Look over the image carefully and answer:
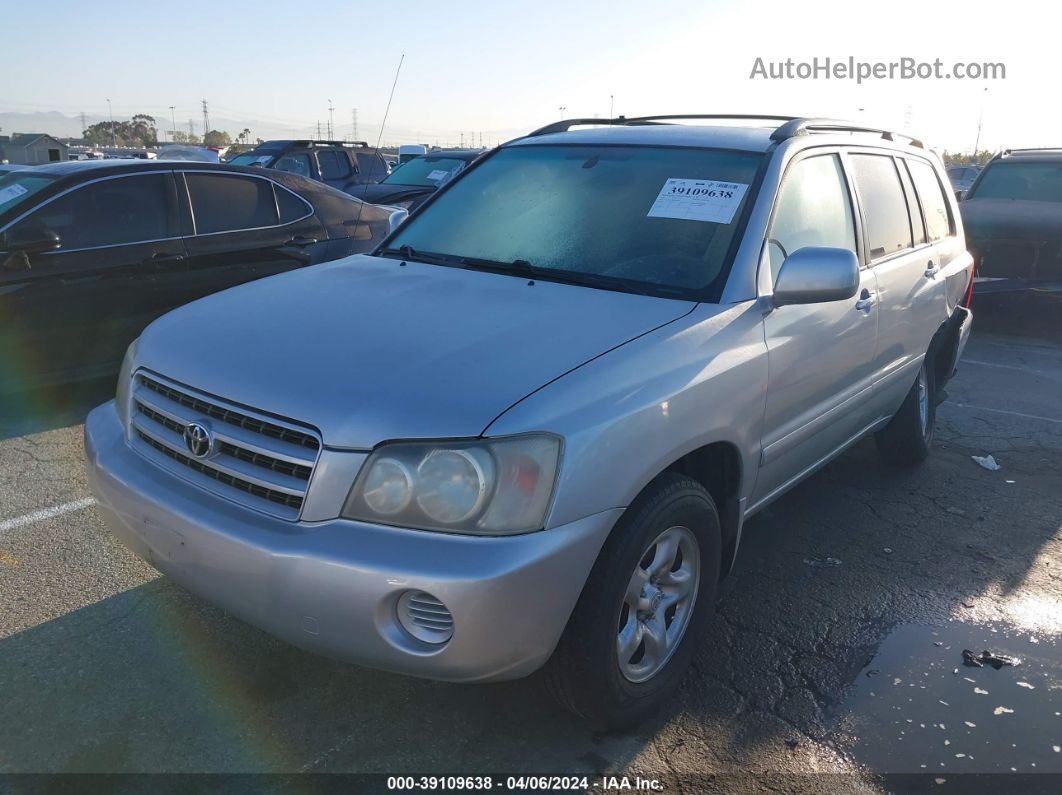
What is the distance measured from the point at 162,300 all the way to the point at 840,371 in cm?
435

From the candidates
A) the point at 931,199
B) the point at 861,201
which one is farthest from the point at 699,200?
the point at 931,199

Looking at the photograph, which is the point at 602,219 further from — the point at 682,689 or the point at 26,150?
the point at 26,150

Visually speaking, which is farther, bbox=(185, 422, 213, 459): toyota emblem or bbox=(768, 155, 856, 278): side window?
bbox=(768, 155, 856, 278): side window

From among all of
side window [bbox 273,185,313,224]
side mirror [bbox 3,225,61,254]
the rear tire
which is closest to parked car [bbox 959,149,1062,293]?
the rear tire

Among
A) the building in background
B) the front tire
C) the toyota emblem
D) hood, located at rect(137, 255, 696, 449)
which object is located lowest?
the front tire

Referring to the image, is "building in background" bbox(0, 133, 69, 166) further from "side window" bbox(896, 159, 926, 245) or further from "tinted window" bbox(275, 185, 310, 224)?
"side window" bbox(896, 159, 926, 245)

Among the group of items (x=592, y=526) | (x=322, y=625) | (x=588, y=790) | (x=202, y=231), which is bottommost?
(x=588, y=790)

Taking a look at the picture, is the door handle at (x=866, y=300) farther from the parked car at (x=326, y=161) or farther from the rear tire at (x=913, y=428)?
the parked car at (x=326, y=161)

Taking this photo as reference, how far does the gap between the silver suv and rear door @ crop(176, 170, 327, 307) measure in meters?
2.62

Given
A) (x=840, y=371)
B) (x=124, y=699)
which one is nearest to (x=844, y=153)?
(x=840, y=371)

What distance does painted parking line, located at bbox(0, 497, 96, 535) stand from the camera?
13.3 ft

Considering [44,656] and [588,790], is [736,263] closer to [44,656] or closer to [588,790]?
[588,790]

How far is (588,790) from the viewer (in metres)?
2.53

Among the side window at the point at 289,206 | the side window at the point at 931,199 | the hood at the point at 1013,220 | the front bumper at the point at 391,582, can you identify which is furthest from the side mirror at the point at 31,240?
the hood at the point at 1013,220
